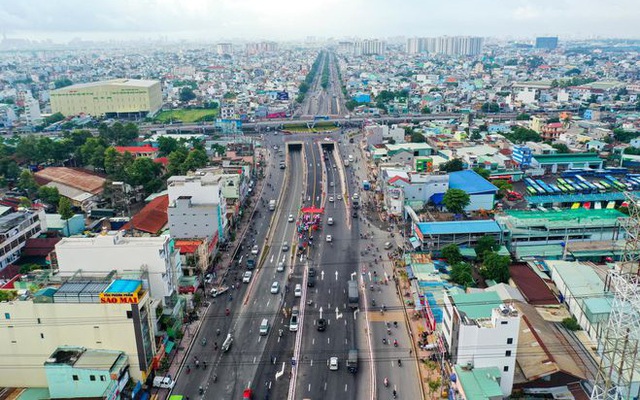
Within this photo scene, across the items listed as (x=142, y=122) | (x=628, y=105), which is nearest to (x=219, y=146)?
(x=142, y=122)

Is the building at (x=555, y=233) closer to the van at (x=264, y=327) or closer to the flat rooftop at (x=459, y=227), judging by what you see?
the flat rooftop at (x=459, y=227)

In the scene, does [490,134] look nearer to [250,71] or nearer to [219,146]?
[219,146]

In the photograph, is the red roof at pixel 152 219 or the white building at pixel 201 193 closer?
the white building at pixel 201 193

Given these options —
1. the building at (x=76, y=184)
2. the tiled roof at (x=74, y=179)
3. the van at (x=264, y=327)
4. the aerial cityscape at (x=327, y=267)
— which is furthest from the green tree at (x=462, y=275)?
the tiled roof at (x=74, y=179)

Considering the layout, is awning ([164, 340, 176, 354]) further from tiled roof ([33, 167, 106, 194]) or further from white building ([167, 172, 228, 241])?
tiled roof ([33, 167, 106, 194])

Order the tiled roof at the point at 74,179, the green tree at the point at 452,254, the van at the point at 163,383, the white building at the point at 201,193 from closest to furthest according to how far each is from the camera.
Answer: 1. the van at the point at 163,383
2. the green tree at the point at 452,254
3. the white building at the point at 201,193
4. the tiled roof at the point at 74,179

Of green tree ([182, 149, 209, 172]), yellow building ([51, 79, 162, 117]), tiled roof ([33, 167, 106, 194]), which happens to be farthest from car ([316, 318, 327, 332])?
yellow building ([51, 79, 162, 117])

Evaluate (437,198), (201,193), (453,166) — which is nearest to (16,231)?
(201,193)

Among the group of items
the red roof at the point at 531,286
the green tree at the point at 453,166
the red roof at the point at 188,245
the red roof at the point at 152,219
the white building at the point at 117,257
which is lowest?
the red roof at the point at 531,286
